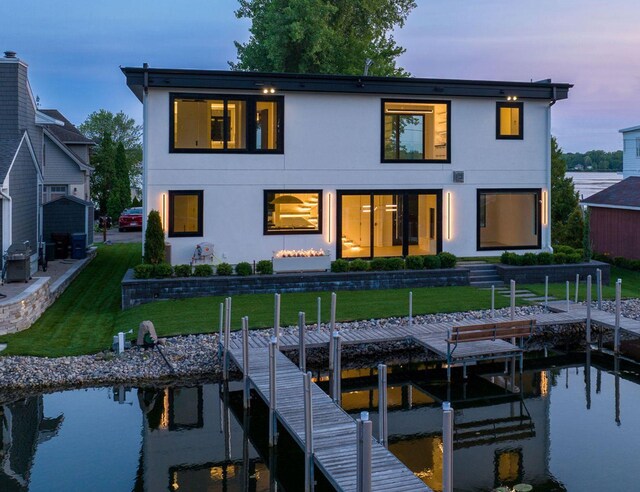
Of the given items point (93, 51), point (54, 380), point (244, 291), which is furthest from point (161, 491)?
point (93, 51)

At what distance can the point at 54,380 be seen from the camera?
47.6ft

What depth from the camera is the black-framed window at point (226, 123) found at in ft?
75.9

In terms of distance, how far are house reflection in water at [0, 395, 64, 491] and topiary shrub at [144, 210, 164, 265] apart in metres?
8.35

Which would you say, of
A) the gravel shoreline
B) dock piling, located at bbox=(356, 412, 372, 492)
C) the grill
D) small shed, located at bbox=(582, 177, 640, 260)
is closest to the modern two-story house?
the grill

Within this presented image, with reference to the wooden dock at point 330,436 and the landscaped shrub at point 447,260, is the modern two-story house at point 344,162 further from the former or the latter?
the wooden dock at point 330,436

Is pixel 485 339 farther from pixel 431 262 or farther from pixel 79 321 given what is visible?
pixel 79 321

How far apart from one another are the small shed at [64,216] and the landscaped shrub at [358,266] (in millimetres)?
13957

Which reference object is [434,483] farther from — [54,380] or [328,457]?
[54,380]

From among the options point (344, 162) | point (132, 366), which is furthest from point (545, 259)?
point (132, 366)

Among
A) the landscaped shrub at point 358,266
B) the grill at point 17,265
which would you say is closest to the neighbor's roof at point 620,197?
the landscaped shrub at point 358,266

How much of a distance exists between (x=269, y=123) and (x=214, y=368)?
10786 millimetres

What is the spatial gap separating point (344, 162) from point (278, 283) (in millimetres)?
5231

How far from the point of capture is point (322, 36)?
39.2m

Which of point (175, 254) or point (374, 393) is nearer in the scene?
point (374, 393)
